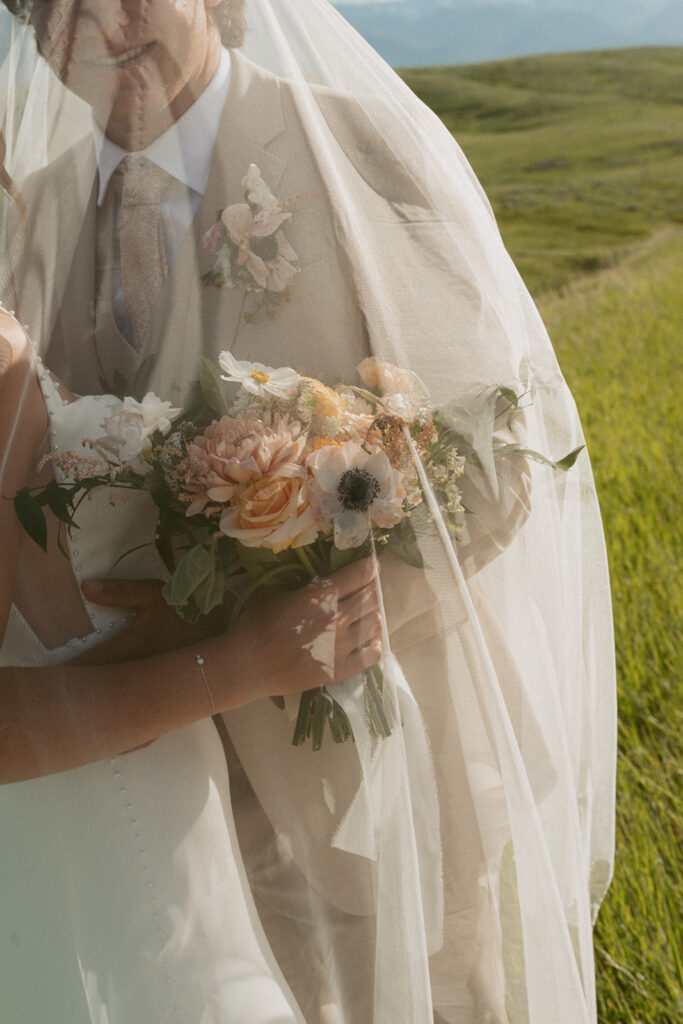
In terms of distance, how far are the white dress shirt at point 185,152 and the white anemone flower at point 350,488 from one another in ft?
0.99

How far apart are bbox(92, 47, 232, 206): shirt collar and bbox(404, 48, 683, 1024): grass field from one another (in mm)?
1561

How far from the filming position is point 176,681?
96cm

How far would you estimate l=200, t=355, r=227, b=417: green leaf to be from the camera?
36.9 inches

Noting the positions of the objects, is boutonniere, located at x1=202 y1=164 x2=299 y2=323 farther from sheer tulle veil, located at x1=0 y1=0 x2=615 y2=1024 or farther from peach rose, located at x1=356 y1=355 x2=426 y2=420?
peach rose, located at x1=356 y1=355 x2=426 y2=420

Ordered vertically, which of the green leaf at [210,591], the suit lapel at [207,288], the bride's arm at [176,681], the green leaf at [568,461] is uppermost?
the suit lapel at [207,288]

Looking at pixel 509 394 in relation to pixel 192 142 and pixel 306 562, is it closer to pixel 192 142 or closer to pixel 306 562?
pixel 306 562

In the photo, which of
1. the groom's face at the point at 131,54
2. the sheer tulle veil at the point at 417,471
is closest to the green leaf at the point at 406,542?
the sheer tulle veil at the point at 417,471

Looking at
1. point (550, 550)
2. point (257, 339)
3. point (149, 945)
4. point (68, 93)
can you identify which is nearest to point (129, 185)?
point (68, 93)

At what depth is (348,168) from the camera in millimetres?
1027

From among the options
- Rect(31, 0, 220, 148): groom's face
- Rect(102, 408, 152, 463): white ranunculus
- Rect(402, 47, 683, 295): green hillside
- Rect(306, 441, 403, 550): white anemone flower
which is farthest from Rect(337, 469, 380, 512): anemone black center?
Rect(402, 47, 683, 295): green hillside

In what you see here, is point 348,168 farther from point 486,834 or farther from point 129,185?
point 486,834

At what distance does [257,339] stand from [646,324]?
6500 mm

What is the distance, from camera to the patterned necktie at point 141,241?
0.97 metres

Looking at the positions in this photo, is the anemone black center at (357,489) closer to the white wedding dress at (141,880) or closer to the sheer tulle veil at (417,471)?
the sheer tulle veil at (417,471)
